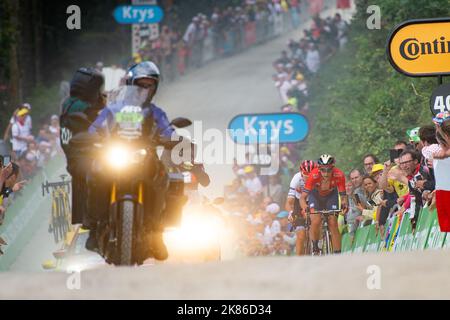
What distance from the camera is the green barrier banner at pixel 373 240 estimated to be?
1719 centimetres

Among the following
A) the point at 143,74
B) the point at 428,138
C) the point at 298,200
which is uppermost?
the point at 143,74

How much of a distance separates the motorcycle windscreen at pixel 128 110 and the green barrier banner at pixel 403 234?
5055 millimetres

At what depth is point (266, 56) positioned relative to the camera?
52156 millimetres

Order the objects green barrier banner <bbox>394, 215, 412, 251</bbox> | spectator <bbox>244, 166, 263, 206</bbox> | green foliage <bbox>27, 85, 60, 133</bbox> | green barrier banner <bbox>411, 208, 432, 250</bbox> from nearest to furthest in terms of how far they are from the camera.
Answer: green barrier banner <bbox>411, 208, 432, 250</bbox>
green barrier banner <bbox>394, 215, 412, 251</bbox>
spectator <bbox>244, 166, 263, 206</bbox>
green foliage <bbox>27, 85, 60, 133</bbox>

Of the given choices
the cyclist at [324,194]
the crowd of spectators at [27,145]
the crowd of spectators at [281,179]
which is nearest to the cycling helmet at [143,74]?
the cyclist at [324,194]

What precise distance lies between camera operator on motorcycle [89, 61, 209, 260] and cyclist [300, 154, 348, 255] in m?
4.42

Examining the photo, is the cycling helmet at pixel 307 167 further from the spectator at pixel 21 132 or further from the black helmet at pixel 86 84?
the spectator at pixel 21 132

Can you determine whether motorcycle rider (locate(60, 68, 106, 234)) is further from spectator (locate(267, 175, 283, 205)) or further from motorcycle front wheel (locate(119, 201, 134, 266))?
spectator (locate(267, 175, 283, 205))

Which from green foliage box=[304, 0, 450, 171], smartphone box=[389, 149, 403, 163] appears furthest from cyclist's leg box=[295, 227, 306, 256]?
green foliage box=[304, 0, 450, 171]

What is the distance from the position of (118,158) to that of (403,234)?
552cm

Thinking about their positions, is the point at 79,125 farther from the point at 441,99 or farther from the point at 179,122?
the point at 441,99

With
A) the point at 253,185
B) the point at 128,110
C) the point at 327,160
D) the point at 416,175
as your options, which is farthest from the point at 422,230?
the point at 253,185

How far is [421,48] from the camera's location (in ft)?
52.3

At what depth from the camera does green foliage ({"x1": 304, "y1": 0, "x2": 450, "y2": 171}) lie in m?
24.5
